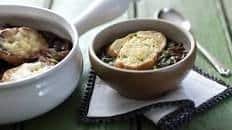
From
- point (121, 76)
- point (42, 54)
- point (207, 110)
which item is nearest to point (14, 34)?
point (42, 54)

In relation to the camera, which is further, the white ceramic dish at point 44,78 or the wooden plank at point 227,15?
the wooden plank at point 227,15

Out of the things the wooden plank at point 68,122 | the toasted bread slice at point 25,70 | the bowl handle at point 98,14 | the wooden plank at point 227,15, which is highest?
the toasted bread slice at point 25,70

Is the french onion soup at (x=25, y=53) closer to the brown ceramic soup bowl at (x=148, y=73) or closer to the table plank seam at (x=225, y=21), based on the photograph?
the brown ceramic soup bowl at (x=148, y=73)

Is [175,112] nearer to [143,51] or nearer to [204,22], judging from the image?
[143,51]

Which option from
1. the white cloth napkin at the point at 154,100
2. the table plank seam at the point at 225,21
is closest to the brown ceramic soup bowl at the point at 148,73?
the white cloth napkin at the point at 154,100

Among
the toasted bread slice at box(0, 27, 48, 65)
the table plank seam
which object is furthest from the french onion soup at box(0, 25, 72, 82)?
the table plank seam

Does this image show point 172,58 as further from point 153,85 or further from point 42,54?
point 42,54
